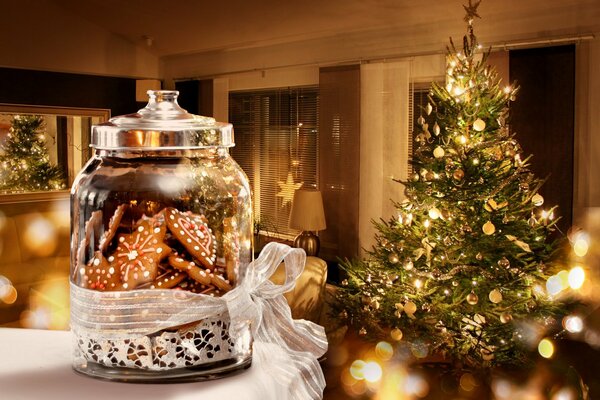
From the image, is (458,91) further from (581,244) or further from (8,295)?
(8,295)

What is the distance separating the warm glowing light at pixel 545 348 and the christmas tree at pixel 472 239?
0.09 meters

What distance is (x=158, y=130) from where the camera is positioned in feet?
1.78

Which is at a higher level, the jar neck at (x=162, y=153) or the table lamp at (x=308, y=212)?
the jar neck at (x=162, y=153)

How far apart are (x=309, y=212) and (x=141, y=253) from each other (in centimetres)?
476

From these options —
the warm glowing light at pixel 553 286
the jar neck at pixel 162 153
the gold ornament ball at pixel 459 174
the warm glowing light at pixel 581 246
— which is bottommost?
the warm glowing light at pixel 553 286

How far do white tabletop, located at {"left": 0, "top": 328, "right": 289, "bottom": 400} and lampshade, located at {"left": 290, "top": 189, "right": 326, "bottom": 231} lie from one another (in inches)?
184

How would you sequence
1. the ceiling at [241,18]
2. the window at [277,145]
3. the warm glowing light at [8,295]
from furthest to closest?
the window at [277,145] < the ceiling at [241,18] < the warm glowing light at [8,295]

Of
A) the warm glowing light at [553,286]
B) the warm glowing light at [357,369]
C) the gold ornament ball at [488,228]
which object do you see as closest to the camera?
the gold ornament ball at [488,228]

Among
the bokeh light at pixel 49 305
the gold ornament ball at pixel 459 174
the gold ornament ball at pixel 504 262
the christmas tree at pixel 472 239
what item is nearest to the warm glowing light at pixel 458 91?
the christmas tree at pixel 472 239

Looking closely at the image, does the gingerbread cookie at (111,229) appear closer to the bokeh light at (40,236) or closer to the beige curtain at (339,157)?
the beige curtain at (339,157)

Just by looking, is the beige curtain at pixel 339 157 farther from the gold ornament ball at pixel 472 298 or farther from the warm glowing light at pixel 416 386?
the gold ornament ball at pixel 472 298

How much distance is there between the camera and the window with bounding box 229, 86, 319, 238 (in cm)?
595

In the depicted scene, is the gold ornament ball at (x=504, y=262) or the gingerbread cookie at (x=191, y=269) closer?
the gingerbread cookie at (x=191, y=269)

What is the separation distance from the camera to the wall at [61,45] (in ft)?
20.1
